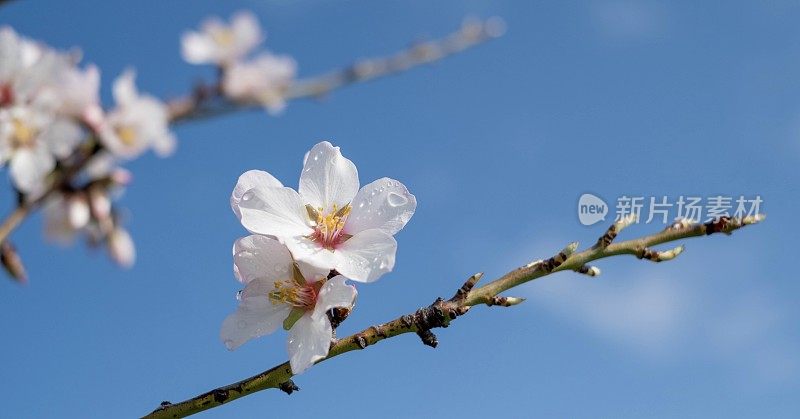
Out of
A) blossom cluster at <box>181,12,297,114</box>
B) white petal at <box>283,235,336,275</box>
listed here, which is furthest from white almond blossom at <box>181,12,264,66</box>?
white petal at <box>283,235,336,275</box>

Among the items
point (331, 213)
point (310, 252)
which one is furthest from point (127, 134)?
point (331, 213)

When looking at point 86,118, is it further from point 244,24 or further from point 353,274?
point 353,274

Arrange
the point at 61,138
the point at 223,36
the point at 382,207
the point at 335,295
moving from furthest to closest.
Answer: the point at 382,207 → the point at 335,295 → the point at 223,36 → the point at 61,138

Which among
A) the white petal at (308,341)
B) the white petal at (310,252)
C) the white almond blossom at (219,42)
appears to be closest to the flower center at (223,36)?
the white almond blossom at (219,42)

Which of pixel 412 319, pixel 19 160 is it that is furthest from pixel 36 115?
pixel 412 319

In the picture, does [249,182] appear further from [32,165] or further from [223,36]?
[32,165]
